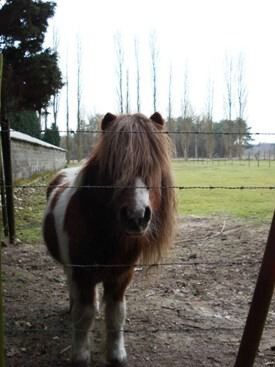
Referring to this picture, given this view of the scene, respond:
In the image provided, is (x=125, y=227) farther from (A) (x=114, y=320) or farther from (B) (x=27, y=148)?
(B) (x=27, y=148)

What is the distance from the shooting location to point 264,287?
185cm

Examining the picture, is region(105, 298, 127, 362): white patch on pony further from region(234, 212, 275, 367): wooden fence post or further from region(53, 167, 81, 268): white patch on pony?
region(234, 212, 275, 367): wooden fence post

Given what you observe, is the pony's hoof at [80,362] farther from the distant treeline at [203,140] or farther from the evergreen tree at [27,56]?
the distant treeline at [203,140]

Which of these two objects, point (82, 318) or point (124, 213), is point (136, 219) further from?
point (82, 318)

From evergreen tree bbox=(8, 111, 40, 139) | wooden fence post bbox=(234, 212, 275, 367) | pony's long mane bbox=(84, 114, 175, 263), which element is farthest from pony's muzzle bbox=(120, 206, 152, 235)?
evergreen tree bbox=(8, 111, 40, 139)


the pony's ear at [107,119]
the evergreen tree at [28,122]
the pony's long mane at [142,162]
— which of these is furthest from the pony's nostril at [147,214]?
the evergreen tree at [28,122]

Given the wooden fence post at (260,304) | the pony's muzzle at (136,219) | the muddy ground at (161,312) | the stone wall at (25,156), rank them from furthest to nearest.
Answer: the stone wall at (25,156) < the muddy ground at (161,312) < the pony's muzzle at (136,219) < the wooden fence post at (260,304)

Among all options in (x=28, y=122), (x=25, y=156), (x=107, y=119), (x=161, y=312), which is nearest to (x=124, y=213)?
(x=107, y=119)

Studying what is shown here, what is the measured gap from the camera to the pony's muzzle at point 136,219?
2000mm

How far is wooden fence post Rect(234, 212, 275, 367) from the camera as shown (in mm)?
1835

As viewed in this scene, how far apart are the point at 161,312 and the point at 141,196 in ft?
6.28

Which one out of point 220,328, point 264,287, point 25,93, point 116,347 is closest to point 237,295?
point 220,328

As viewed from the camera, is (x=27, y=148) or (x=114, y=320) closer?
(x=114, y=320)

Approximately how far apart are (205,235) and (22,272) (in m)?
2.97
